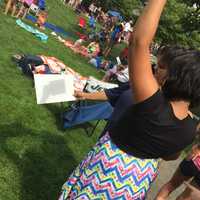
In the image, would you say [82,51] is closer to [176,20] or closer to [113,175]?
[113,175]

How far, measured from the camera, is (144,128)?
276cm

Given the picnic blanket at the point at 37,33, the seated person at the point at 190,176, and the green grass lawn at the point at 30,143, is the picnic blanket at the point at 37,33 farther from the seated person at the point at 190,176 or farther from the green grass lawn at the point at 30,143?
the seated person at the point at 190,176

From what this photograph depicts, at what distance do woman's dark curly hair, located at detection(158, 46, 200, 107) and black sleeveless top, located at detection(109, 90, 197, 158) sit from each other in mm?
94

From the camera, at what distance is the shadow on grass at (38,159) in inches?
209

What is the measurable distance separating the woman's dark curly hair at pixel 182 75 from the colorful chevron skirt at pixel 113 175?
0.55 meters

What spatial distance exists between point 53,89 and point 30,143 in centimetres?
181

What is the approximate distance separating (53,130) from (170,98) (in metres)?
4.71

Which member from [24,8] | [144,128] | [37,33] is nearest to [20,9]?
[24,8]

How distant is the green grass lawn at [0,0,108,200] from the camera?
5270 millimetres

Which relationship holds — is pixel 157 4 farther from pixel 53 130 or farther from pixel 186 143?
pixel 53 130

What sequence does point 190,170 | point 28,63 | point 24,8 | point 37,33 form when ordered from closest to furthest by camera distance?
point 190,170
point 28,63
point 37,33
point 24,8

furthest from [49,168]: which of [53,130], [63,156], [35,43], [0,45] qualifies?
[35,43]

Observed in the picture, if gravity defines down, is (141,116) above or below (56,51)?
above

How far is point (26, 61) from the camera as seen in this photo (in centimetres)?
950
